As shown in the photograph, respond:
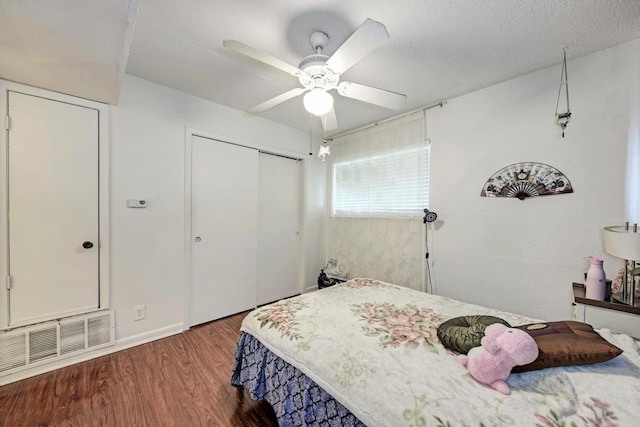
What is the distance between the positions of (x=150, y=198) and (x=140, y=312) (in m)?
1.04

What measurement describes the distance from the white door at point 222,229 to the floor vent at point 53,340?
2.31 feet

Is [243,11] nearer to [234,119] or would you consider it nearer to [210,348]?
[234,119]

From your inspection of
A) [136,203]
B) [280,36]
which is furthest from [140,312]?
[280,36]

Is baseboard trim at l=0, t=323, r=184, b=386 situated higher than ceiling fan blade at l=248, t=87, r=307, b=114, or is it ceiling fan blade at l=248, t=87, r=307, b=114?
ceiling fan blade at l=248, t=87, r=307, b=114

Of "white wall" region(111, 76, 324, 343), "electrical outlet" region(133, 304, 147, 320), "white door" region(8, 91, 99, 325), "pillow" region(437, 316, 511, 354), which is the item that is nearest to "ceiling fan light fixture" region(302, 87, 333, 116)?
"pillow" region(437, 316, 511, 354)

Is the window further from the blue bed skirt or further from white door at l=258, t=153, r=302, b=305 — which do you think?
the blue bed skirt

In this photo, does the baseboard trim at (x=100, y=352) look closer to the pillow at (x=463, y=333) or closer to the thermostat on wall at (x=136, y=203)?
the thermostat on wall at (x=136, y=203)

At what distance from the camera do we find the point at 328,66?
1452 mm

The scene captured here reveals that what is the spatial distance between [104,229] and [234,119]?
1.65 metres

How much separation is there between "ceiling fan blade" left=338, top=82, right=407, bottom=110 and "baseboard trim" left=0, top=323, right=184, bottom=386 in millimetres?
2621

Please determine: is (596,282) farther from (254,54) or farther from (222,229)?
(222,229)

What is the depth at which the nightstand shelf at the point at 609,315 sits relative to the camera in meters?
1.34

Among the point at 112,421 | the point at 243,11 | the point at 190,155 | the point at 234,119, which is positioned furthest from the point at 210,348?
the point at 243,11

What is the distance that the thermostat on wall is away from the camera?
2.20 metres
